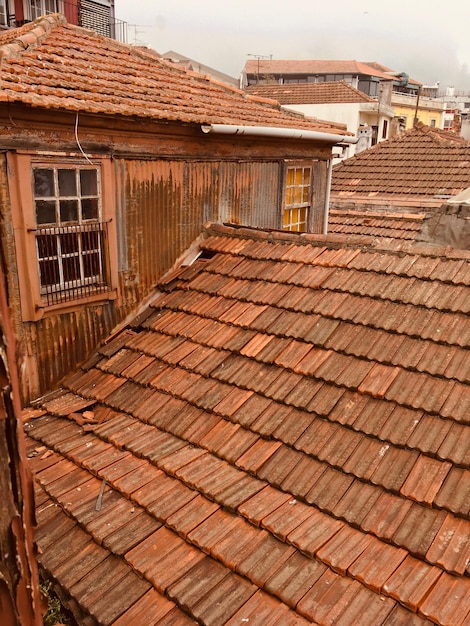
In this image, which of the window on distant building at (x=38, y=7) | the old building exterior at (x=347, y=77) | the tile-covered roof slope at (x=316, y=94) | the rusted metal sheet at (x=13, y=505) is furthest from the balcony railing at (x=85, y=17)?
the rusted metal sheet at (x=13, y=505)

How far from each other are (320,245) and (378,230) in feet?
20.2

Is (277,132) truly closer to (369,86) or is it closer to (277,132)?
(277,132)

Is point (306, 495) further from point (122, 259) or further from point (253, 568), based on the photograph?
point (122, 259)

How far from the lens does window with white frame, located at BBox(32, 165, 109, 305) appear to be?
511cm

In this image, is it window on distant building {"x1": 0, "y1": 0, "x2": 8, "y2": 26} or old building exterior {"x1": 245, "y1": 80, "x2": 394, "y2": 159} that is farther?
old building exterior {"x1": 245, "y1": 80, "x2": 394, "y2": 159}

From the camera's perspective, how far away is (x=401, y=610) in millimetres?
2754

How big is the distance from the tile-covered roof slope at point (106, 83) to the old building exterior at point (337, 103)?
91.6 ft

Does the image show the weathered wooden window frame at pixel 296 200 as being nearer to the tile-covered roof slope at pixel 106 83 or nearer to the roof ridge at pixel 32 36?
the tile-covered roof slope at pixel 106 83

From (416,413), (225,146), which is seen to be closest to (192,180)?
(225,146)

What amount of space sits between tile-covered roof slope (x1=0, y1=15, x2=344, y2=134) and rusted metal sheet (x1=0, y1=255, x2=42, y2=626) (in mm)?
3783

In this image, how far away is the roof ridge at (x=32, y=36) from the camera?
18.5 ft

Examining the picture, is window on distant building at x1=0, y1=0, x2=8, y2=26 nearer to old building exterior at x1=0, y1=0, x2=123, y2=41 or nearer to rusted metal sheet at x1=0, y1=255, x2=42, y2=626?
old building exterior at x1=0, y1=0, x2=123, y2=41

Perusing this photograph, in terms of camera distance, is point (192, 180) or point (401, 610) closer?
point (401, 610)

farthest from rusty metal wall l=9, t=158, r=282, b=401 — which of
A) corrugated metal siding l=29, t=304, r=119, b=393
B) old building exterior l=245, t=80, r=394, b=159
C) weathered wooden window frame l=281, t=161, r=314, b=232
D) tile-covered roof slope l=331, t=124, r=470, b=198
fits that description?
old building exterior l=245, t=80, r=394, b=159
